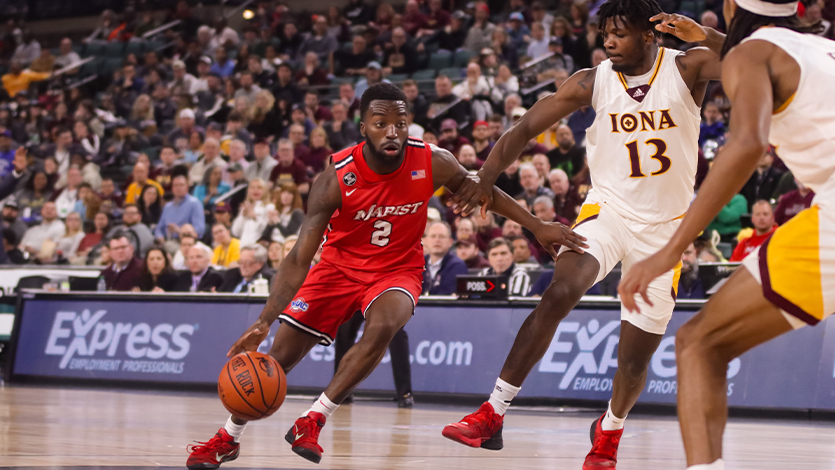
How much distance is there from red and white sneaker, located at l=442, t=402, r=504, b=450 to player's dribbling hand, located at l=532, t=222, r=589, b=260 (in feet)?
3.16

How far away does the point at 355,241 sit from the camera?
5.89m

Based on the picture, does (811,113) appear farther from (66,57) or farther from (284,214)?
(66,57)

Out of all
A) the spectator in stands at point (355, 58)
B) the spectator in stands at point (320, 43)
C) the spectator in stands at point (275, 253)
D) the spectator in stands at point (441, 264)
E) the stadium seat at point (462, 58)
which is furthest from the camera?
the spectator in stands at point (320, 43)

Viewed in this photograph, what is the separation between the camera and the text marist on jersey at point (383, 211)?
5.76 meters

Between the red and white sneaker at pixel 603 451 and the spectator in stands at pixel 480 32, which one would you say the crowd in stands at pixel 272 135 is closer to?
the spectator in stands at pixel 480 32

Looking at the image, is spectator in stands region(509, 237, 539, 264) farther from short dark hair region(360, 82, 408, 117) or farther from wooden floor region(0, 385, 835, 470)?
short dark hair region(360, 82, 408, 117)

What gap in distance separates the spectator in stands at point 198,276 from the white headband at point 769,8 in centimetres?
960

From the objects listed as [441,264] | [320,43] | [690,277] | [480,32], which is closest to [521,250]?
[441,264]

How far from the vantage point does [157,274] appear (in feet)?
41.9

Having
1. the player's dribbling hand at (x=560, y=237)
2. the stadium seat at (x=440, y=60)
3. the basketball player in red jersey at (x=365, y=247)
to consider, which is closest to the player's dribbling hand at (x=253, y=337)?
the basketball player in red jersey at (x=365, y=247)

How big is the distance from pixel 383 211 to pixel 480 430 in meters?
1.42

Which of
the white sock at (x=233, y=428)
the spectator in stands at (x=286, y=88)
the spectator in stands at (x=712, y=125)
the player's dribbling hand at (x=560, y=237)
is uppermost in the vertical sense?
the player's dribbling hand at (x=560, y=237)

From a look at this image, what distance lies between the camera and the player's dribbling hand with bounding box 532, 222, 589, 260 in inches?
209

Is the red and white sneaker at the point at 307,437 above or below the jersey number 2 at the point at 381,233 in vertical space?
below
